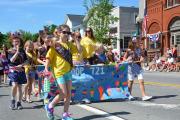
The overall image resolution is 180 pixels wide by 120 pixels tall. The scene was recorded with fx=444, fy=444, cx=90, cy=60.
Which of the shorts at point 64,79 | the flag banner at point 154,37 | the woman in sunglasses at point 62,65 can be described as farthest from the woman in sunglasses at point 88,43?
the flag banner at point 154,37

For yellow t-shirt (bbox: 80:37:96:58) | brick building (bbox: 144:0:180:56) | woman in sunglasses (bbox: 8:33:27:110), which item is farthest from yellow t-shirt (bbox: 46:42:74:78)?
brick building (bbox: 144:0:180:56)

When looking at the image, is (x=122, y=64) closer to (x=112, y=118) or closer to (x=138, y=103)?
(x=138, y=103)

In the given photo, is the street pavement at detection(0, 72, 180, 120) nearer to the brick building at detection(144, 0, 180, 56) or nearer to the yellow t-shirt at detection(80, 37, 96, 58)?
the yellow t-shirt at detection(80, 37, 96, 58)

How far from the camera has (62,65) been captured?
867 cm

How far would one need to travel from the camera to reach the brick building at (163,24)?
126ft

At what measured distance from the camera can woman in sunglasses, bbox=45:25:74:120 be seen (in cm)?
859

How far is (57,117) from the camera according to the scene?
9352 mm

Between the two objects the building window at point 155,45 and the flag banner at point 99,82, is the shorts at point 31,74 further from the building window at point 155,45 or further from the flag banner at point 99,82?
the building window at point 155,45

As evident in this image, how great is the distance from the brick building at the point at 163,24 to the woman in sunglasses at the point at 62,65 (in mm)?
30016

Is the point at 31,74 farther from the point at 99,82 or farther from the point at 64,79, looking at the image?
the point at 64,79

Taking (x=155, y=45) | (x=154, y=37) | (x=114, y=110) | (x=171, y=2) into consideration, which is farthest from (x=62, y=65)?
(x=155, y=45)

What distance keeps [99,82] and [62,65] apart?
3.17 metres

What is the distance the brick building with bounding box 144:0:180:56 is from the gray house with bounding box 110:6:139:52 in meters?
13.6

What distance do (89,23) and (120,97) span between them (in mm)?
39926
